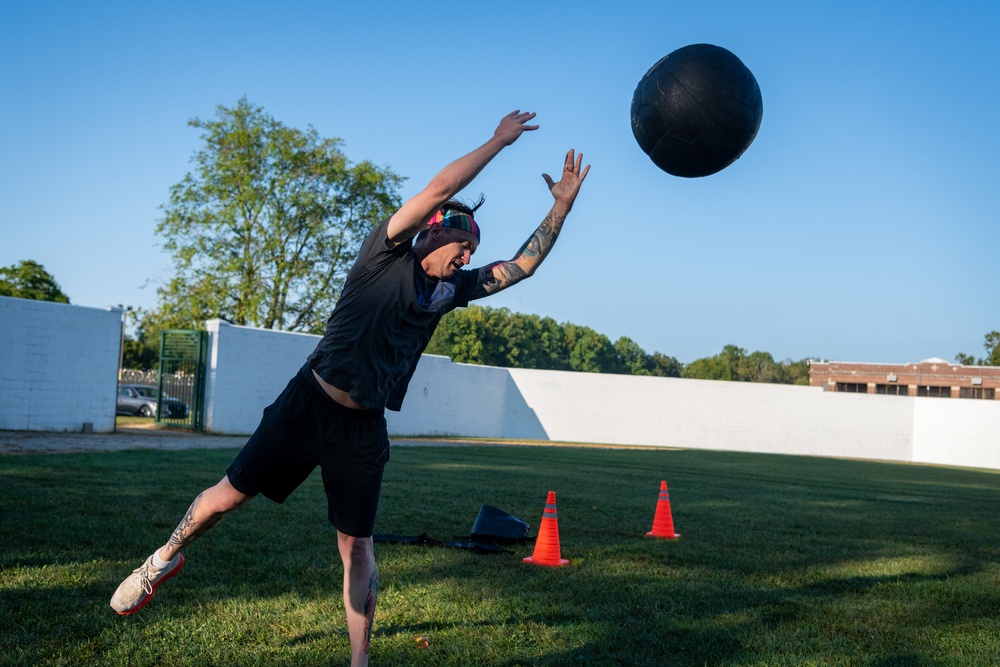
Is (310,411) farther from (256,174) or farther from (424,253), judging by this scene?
(256,174)

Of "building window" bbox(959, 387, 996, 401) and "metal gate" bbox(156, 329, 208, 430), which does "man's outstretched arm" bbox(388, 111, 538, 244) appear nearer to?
"metal gate" bbox(156, 329, 208, 430)

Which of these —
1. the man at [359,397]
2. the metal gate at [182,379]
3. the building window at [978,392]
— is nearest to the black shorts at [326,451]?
the man at [359,397]

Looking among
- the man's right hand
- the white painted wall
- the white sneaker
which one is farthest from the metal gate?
the man's right hand

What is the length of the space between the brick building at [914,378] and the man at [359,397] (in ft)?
204

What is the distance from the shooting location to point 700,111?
4.98 m

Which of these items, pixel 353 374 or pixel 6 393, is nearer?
pixel 353 374

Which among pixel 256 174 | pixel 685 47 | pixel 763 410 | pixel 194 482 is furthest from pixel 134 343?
pixel 685 47

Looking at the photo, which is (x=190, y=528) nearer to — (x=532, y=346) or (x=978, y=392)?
(x=978, y=392)

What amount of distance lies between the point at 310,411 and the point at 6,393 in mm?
15675

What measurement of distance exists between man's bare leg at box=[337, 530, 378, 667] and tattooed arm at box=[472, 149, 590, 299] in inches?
49.9

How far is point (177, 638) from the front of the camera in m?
3.80

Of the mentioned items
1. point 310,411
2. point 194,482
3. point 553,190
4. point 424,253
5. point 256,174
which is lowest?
point 194,482

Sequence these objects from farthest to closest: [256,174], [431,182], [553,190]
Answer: [256,174] < [553,190] < [431,182]

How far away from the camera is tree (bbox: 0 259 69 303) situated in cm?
4400
